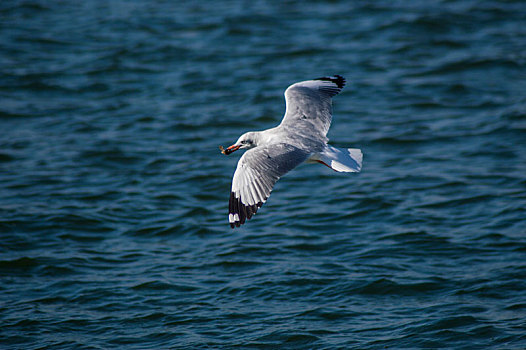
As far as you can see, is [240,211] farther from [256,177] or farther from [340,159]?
[340,159]

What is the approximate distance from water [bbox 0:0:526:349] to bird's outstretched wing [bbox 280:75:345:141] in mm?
1386

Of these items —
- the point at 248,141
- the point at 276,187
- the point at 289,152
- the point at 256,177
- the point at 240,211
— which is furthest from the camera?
the point at 276,187

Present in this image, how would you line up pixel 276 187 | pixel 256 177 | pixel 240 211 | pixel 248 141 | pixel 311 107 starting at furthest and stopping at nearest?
pixel 276 187, pixel 311 107, pixel 248 141, pixel 256 177, pixel 240 211

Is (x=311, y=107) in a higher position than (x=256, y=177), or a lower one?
higher

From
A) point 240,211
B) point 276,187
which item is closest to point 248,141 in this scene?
point 240,211

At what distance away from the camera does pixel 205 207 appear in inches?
336

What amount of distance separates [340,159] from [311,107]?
3.62 ft

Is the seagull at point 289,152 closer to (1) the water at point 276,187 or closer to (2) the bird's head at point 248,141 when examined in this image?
(2) the bird's head at point 248,141

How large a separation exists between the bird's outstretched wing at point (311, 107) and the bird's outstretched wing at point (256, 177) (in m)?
0.65

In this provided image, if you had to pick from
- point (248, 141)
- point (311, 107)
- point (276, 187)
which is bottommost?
point (276, 187)

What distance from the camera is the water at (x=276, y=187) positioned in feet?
21.1

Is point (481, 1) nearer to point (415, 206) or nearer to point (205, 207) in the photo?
point (415, 206)

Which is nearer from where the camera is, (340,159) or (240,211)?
(240,211)

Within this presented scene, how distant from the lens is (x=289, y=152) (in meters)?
6.10
